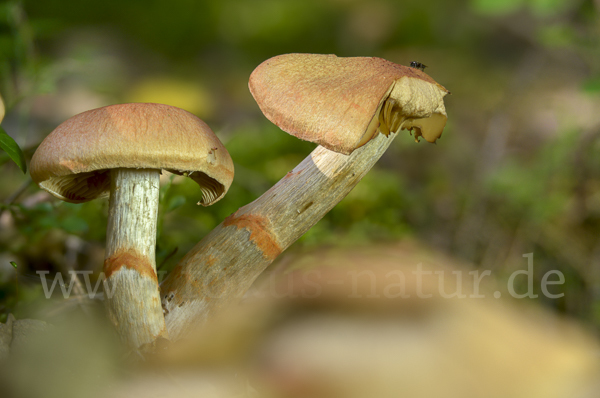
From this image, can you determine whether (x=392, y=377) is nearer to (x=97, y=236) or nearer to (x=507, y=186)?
(x=97, y=236)

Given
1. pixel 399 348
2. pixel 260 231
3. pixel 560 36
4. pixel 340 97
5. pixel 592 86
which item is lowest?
pixel 399 348

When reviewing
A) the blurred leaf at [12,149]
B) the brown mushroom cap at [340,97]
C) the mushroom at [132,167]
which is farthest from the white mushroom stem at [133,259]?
the brown mushroom cap at [340,97]

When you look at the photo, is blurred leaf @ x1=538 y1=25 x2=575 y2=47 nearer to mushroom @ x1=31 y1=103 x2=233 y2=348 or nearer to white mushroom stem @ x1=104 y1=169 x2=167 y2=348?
mushroom @ x1=31 y1=103 x2=233 y2=348

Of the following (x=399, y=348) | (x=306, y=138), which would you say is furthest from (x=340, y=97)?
(x=399, y=348)

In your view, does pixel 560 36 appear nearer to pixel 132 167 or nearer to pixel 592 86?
pixel 592 86

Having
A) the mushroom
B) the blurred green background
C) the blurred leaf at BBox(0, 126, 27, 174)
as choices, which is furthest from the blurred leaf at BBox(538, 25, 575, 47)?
the blurred leaf at BBox(0, 126, 27, 174)

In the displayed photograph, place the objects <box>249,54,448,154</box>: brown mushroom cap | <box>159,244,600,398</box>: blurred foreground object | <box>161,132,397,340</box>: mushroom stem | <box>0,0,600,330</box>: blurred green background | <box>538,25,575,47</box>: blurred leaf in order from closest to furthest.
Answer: <box>159,244,600,398</box>: blurred foreground object → <box>249,54,448,154</box>: brown mushroom cap → <box>161,132,397,340</box>: mushroom stem → <box>0,0,600,330</box>: blurred green background → <box>538,25,575,47</box>: blurred leaf
